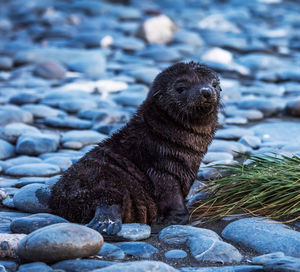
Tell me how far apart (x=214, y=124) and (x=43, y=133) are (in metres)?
3.53

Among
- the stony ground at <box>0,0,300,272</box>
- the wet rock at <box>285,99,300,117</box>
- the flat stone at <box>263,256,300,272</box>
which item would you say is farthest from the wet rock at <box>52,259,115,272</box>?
the wet rock at <box>285,99,300,117</box>

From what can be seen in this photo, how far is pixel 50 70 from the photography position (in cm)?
1255

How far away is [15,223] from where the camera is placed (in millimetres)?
4852

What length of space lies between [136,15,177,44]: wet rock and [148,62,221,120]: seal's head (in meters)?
10.9

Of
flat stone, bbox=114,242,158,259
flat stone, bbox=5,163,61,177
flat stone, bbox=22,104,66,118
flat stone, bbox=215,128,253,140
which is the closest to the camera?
flat stone, bbox=114,242,158,259

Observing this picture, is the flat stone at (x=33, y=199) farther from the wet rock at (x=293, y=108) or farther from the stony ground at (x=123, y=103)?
the wet rock at (x=293, y=108)

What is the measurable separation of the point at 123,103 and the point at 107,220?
560cm

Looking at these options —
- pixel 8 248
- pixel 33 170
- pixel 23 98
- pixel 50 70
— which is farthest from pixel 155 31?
pixel 8 248

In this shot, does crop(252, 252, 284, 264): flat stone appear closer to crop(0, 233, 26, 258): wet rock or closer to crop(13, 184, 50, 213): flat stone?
crop(0, 233, 26, 258): wet rock

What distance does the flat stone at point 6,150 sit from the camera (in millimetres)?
7519

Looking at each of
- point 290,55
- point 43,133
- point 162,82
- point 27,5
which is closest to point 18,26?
point 27,5

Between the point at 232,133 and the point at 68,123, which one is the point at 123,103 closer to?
the point at 68,123

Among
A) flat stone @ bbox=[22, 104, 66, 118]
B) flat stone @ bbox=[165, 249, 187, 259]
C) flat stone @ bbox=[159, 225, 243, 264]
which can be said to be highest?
flat stone @ bbox=[22, 104, 66, 118]

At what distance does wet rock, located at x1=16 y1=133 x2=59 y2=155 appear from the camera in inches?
300
